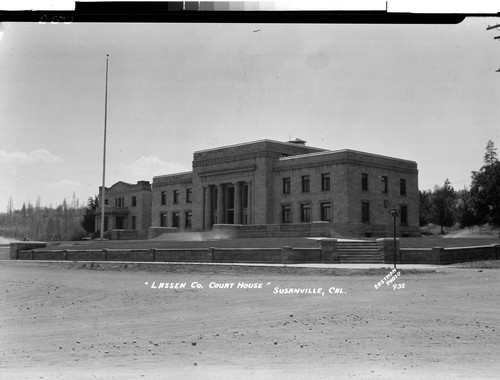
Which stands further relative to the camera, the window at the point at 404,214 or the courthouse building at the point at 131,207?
the courthouse building at the point at 131,207

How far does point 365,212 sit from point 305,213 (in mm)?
6226

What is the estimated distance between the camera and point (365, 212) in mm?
55125

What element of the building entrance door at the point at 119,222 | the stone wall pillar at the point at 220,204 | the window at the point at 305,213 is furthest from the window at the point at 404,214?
the building entrance door at the point at 119,222

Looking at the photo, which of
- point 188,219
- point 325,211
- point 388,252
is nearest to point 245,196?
point 325,211

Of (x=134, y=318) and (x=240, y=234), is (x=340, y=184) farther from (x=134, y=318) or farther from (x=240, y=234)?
(x=134, y=318)

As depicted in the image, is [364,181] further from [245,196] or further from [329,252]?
[329,252]

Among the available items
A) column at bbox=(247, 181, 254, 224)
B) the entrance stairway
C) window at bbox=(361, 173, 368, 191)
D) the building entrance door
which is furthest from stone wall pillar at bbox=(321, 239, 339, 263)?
the building entrance door

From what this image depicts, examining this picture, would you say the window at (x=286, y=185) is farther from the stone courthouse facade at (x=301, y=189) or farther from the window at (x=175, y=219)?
the window at (x=175, y=219)

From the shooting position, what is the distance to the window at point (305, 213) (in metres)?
57.2

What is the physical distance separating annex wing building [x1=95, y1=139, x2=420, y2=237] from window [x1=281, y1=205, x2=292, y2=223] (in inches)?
4.2

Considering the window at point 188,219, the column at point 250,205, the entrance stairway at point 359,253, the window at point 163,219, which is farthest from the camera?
the window at point 163,219

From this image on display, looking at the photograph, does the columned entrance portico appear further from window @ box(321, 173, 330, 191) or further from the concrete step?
the concrete step

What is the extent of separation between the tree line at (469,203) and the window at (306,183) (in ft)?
44.1

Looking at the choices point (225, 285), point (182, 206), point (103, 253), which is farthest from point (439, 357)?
point (182, 206)
